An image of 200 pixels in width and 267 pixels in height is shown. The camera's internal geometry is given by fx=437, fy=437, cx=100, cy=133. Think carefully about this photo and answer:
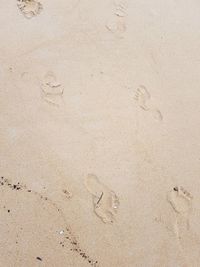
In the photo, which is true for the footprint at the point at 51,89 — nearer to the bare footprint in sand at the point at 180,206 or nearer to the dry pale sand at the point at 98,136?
the dry pale sand at the point at 98,136

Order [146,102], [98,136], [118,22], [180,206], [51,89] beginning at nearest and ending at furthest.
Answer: [180,206] < [98,136] < [51,89] < [146,102] < [118,22]

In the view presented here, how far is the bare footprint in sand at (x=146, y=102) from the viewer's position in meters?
3.47

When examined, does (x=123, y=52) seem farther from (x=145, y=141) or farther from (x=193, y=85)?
(x=145, y=141)

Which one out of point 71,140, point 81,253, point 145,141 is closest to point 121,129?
point 145,141

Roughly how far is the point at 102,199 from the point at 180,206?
59 cm

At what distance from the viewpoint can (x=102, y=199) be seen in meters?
2.96

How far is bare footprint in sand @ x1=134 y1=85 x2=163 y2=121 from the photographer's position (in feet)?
11.4

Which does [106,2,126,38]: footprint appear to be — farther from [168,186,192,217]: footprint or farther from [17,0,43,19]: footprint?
[168,186,192,217]: footprint

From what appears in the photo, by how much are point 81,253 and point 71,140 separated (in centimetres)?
82

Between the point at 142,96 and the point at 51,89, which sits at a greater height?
the point at 142,96

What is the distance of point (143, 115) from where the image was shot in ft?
11.2

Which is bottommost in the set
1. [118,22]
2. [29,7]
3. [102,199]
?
[102,199]

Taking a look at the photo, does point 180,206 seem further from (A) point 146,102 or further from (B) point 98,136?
(A) point 146,102

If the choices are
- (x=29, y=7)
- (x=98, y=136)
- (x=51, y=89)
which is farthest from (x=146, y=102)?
(x=29, y=7)
